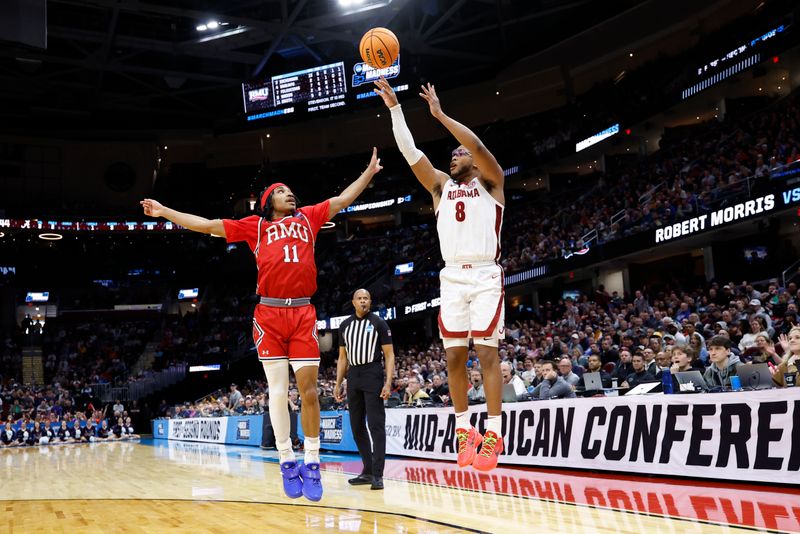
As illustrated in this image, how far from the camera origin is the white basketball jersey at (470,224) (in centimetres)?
530

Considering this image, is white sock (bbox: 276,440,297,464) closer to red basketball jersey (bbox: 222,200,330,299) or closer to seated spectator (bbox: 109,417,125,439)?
red basketball jersey (bbox: 222,200,330,299)

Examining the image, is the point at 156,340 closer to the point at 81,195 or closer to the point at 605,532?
the point at 81,195

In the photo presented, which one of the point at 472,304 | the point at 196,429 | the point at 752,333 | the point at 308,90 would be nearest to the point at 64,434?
the point at 196,429

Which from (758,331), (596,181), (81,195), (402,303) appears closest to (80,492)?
(758,331)

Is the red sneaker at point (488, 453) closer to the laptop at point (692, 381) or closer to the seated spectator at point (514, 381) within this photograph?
the laptop at point (692, 381)

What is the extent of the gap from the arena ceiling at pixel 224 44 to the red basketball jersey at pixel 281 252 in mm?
23060

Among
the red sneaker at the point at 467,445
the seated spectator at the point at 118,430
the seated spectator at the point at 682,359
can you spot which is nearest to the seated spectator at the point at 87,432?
the seated spectator at the point at 118,430

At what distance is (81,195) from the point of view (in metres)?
42.8

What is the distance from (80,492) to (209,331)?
101 ft

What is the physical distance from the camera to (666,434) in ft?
25.9

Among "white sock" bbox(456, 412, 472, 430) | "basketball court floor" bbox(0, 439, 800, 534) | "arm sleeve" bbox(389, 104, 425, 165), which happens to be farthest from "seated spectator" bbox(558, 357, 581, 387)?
"arm sleeve" bbox(389, 104, 425, 165)

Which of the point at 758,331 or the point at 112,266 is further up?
the point at 112,266

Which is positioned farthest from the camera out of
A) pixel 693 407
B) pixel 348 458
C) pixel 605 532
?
pixel 348 458

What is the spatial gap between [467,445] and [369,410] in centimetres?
364
